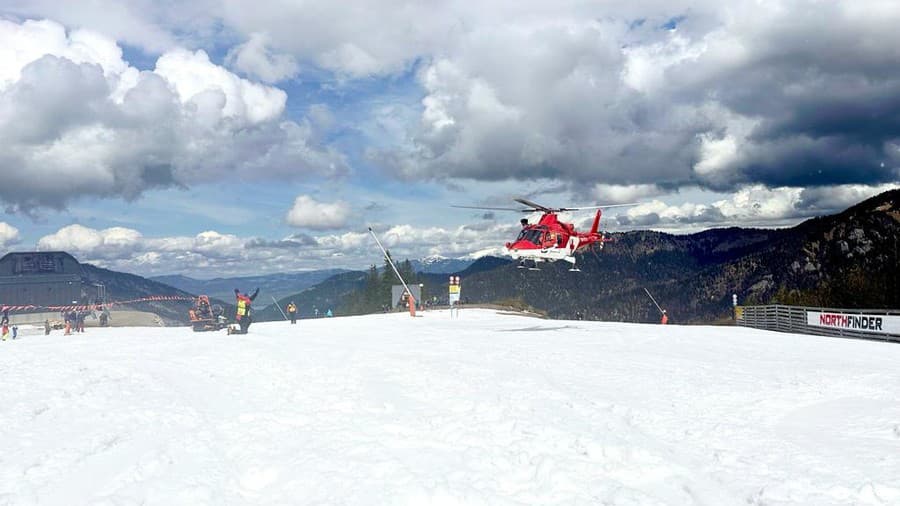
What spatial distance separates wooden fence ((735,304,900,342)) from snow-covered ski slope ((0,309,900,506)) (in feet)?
33.7

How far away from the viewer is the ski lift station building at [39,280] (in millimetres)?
128375

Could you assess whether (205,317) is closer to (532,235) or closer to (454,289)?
(454,289)

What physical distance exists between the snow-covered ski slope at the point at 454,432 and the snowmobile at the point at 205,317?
19150 mm

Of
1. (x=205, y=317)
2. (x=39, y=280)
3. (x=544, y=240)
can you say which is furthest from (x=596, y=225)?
(x=39, y=280)

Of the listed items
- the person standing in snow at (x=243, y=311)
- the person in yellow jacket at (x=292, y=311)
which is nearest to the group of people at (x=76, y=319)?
the person in yellow jacket at (x=292, y=311)

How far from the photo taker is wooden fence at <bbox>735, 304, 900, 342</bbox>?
25.3m

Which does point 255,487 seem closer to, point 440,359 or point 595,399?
point 595,399

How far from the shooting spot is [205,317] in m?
37.1

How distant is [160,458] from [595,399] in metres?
7.43

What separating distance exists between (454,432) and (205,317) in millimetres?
31703

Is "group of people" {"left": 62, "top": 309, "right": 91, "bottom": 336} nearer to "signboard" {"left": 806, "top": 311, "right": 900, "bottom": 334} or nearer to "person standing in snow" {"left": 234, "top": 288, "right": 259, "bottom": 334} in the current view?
"person standing in snow" {"left": 234, "top": 288, "right": 259, "bottom": 334}

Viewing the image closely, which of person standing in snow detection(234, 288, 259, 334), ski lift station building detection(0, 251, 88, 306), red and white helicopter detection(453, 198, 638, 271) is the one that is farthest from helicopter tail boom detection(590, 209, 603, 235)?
ski lift station building detection(0, 251, 88, 306)

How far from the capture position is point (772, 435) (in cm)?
892

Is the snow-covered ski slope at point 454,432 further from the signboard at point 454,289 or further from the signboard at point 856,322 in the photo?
the signboard at point 454,289
